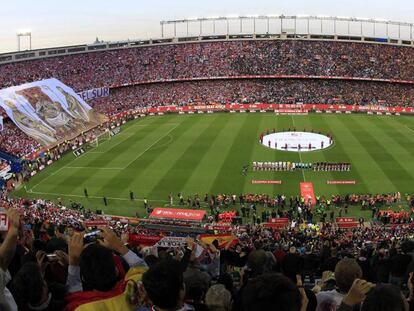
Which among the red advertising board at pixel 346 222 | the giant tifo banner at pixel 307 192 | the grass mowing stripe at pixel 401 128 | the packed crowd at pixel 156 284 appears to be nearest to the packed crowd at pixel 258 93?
the grass mowing stripe at pixel 401 128

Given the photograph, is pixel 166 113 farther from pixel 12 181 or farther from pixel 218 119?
pixel 12 181

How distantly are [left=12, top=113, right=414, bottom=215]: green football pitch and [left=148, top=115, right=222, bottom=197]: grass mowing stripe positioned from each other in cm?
8

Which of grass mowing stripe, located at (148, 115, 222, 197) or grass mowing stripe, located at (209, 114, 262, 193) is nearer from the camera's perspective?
grass mowing stripe, located at (209, 114, 262, 193)

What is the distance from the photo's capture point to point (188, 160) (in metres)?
48.7

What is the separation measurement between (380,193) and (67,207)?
23649mm

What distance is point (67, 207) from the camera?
38062 mm

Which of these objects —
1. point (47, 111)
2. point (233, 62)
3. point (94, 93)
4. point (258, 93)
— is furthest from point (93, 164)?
point (233, 62)

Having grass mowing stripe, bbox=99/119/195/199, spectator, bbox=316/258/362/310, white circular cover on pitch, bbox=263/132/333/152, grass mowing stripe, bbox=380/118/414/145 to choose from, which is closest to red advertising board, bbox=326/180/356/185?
white circular cover on pitch, bbox=263/132/333/152

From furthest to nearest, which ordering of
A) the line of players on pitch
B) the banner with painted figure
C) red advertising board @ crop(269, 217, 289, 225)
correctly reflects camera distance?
the banner with painted figure → the line of players on pitch → red advertising board @ crop(269, 217, 289, 225)

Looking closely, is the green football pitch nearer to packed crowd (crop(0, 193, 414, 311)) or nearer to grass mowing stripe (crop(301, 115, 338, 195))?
grass mowing stripe (crop(301, 115, 338, 195))

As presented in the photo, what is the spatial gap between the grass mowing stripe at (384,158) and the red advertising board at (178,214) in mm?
16167

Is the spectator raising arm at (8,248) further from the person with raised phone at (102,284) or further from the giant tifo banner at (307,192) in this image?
the giant tifo banner at (307,192)

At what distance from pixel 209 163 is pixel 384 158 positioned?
16.4m

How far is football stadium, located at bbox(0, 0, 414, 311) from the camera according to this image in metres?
5.61
